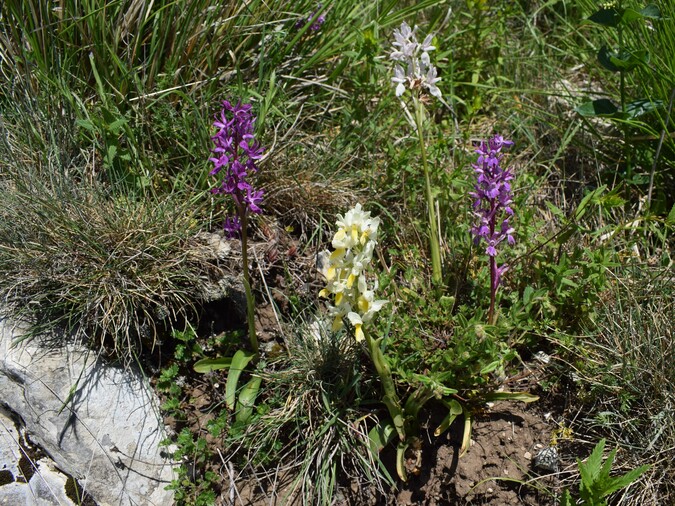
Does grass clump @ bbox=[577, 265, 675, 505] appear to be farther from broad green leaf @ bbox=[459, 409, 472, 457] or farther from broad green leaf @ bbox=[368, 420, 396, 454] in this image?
broad green leaf @ bbox=[368, 420, 396, 454]

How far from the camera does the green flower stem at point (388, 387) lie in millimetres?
2106

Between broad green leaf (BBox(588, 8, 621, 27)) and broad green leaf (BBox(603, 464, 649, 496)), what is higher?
broad green leaf (BBox(588, 8, 621, 27))

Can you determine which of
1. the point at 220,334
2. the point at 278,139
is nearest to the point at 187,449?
the point at 220,334

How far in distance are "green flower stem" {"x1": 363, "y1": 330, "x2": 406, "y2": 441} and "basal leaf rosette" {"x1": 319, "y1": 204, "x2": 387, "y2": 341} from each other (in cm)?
14

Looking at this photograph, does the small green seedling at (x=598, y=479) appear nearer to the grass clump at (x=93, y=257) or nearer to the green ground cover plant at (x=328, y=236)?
the green ground cover plant at (x=328, y=236)

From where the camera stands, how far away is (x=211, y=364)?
97.2 inches

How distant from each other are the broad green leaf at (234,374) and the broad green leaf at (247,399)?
0.03m

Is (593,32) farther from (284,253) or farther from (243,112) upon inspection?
(243,112)

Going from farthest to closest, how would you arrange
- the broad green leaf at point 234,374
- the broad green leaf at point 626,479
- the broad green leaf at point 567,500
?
the broad green leaf at point 234,374 < the broad green leaf at point 567,500 < the broad green leaf at point 626,479

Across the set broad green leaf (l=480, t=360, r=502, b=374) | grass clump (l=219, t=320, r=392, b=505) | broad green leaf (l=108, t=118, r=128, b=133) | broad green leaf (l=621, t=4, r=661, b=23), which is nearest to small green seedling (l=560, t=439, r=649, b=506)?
broad green leaf (l=480, t=360, r=502, b=374)

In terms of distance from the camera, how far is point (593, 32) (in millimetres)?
3410

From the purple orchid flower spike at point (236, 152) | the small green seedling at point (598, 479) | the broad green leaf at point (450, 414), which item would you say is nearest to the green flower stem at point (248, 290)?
the purple orchid flower spike at point (236, 152)

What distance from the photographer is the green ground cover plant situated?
87.8 inches

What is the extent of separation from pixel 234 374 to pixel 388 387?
22.7 inches
